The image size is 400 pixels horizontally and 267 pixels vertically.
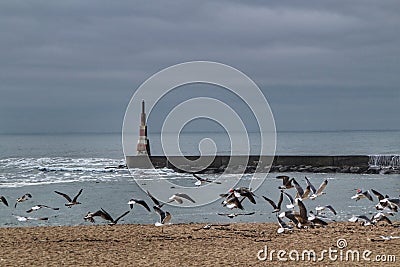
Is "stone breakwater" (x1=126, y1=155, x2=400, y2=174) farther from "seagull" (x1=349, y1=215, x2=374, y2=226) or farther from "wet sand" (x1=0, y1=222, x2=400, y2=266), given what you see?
"wet sand" (x1=0, y1=222, x2=400, y2=266)

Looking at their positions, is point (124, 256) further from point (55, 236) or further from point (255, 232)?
point (255, 232)

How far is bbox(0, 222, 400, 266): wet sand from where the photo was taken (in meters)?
8.45

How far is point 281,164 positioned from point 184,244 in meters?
39.6

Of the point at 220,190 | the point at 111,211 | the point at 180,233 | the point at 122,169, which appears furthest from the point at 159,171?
the point at 180,233

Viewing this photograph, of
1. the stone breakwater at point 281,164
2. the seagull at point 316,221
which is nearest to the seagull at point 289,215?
the seagull at point 316,221

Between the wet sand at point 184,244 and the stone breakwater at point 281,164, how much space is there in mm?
32440

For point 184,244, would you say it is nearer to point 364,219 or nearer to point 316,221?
point 316,221

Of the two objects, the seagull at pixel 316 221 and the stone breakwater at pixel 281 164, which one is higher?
the seagull at pixel 316 221

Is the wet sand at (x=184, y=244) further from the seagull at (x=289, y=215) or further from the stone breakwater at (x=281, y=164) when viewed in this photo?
the stone breakwater at (x=281, y=164)

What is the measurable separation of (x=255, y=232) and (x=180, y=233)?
1.33m

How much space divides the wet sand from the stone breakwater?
106ft

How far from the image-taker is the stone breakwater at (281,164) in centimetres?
4450

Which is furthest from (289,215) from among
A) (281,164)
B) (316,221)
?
(281,164)

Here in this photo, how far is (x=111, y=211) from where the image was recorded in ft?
64.0
